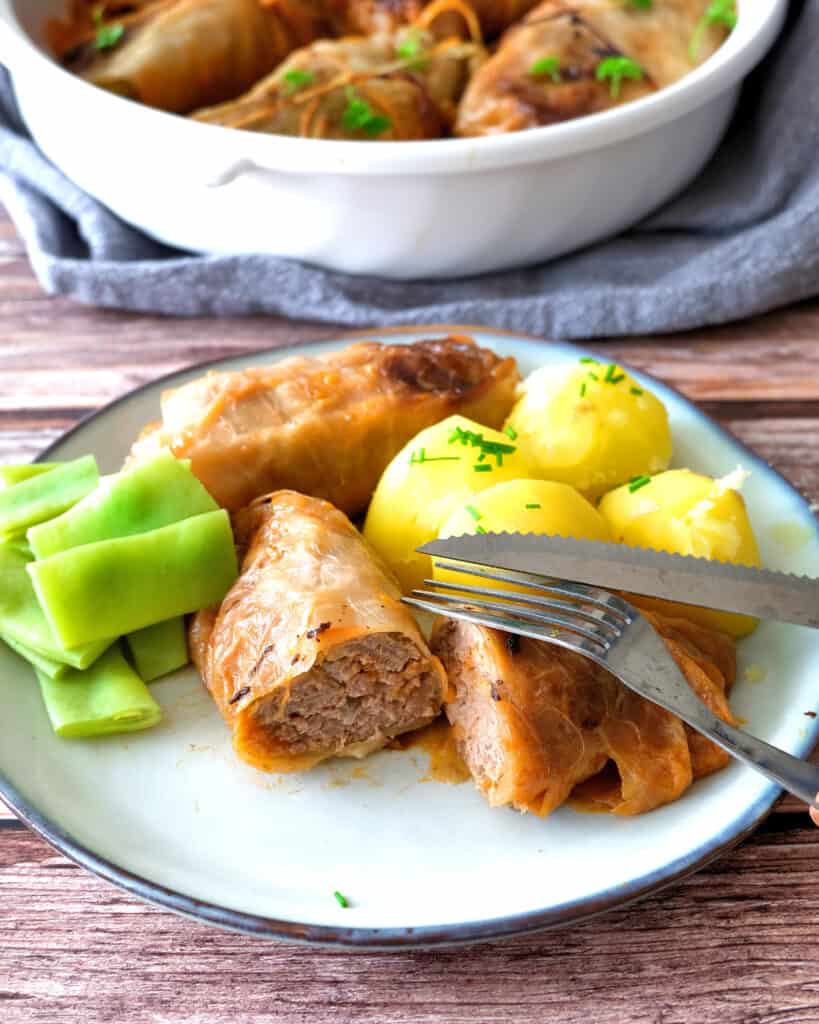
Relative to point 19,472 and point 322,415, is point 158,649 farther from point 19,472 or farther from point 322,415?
point 322,415

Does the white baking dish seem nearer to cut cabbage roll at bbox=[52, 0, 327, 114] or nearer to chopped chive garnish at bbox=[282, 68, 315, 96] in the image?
cut cabbage roll at bbox=[52, 0, 327, 114]

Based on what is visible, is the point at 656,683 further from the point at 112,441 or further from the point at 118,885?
the point at 112,441

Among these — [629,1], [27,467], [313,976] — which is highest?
[629,1]

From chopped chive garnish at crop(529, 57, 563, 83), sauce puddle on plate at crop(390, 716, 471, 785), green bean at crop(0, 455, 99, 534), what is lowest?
sauce puddle on plate at crop(390, 716, 471, 785)

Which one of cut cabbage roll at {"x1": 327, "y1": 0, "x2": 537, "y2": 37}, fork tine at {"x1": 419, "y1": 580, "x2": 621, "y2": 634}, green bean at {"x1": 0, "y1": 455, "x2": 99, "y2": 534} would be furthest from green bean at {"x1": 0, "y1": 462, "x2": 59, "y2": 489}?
cut cabbage roll at {"x1": 327, "y1": 0, "x2": 537, "y2": 37}

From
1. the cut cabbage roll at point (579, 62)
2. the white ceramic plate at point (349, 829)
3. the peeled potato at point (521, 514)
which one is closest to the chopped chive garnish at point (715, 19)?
the cut cabbage roll at point (579, 62)

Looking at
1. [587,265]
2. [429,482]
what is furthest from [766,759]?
[587,265]

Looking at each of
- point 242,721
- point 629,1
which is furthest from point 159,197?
point 242,721
